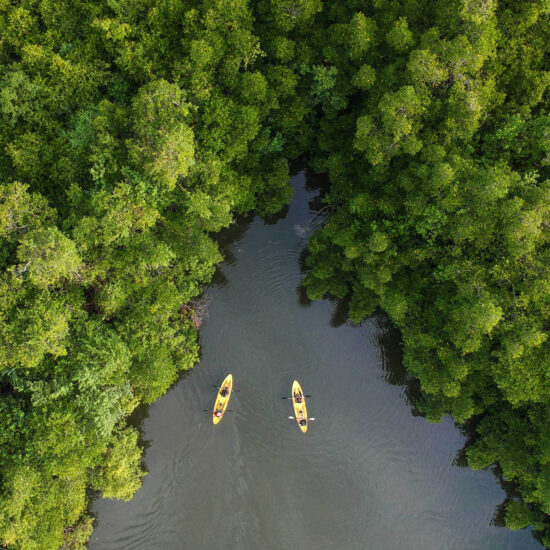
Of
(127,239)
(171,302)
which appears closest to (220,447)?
(171,302)

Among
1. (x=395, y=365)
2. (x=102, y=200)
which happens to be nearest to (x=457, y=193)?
(x=395, y=365)

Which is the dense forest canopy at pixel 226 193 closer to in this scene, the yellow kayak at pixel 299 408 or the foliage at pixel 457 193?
the foliage at pixel 457 193

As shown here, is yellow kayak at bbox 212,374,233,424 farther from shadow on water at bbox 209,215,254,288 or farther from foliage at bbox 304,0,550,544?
foliage at bbox 304,0,550,544

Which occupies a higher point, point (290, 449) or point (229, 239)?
point (229, 239)

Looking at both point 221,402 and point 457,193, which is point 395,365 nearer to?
point 221,402

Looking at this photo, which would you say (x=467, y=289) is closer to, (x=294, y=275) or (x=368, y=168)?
(x=368, y=168)

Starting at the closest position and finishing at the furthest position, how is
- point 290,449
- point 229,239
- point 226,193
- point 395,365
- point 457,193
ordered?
point 457,193 < point 226,193 < point 290,449 < point 395,365 < point 229,239

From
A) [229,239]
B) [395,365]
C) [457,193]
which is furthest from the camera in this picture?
[229,239]
